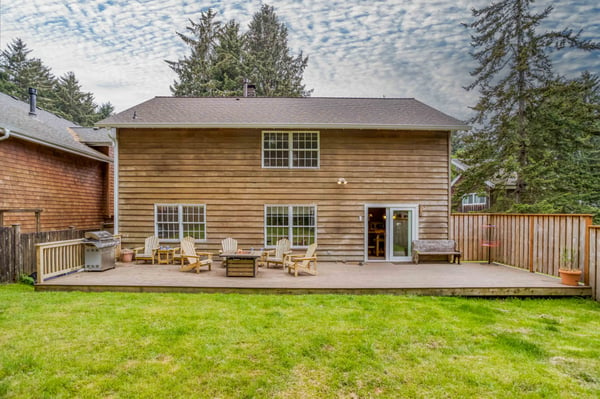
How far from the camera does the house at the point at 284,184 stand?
9398 mm

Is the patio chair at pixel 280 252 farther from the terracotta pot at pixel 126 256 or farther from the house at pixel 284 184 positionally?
the terracotta pot at pixel 126 256

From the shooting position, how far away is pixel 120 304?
208 inches

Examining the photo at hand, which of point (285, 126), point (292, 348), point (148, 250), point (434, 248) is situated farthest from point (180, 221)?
point (434, 248)

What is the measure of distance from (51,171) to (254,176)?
254 inches

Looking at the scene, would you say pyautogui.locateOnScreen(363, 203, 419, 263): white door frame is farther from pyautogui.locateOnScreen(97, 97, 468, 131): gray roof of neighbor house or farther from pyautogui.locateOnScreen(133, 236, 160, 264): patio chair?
pyautogui.locateOnScreen(133, 236, 160, 264): patio chair

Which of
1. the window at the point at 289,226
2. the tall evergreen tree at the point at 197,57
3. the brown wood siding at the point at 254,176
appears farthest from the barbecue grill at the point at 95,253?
the tall evergreen tree at the point at 197,57

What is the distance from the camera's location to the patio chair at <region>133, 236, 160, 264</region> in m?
8.63

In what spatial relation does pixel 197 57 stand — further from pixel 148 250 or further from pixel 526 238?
pixel 526 238

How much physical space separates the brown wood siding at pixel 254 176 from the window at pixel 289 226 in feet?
0.92

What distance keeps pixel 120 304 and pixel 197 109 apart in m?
7.01

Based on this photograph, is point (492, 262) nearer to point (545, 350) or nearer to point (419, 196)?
point (419, 196)

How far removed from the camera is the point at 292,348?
3.68 metres

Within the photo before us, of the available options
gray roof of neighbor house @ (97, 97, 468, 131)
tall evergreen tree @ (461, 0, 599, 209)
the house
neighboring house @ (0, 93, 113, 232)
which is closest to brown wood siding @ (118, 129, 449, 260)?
the house

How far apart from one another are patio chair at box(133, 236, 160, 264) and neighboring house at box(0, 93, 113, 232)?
2856mm
